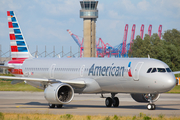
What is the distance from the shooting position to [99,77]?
2953 centimetres

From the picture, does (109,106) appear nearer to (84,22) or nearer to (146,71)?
(146,71)

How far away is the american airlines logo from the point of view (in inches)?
1113

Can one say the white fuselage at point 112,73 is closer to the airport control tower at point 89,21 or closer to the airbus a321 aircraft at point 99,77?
the airbus a321 aircraft at point 99,77

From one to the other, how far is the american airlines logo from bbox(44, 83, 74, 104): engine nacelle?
8.34 ft

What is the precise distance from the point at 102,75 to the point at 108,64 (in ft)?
3.49

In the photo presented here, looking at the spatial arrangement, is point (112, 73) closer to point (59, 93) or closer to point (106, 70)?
point (106, 70)

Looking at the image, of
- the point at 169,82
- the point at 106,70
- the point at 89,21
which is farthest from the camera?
the point at 89,21

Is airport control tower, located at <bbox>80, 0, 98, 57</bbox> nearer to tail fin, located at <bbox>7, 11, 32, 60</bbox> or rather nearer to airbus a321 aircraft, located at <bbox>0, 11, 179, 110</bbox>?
tail fin, located at <bbox>7, 11, 32, 60</bbox>

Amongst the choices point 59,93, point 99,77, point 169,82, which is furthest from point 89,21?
point 169,82

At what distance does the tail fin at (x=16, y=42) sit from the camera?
38.1 m

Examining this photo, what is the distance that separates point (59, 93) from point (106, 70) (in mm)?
4174

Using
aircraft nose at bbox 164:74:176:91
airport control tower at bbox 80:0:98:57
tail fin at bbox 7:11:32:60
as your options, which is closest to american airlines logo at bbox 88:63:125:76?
aircraft nose at bbox 164:74:176:91

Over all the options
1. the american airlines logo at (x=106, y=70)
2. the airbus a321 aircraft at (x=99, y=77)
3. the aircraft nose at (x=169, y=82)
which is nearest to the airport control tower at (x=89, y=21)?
the airbus a321 aircraft at (x=99, y=77)

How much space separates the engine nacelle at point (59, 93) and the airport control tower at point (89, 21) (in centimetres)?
9865
